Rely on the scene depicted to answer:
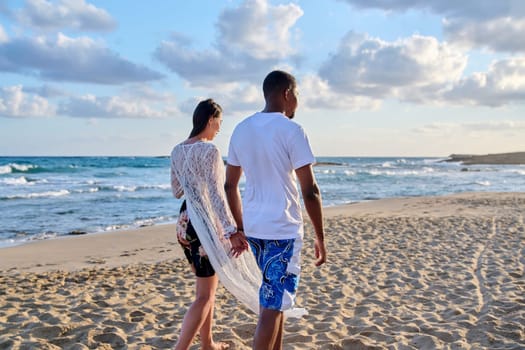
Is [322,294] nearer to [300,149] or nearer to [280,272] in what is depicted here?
[280,272]

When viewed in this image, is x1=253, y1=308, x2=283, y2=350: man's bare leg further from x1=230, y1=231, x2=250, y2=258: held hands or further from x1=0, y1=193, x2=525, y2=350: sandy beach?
x1=0, y1=193, x2=525, y2=350: sandy beach

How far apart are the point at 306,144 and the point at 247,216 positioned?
0.52 metres

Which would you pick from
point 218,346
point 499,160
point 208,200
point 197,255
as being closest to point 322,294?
point 218,346

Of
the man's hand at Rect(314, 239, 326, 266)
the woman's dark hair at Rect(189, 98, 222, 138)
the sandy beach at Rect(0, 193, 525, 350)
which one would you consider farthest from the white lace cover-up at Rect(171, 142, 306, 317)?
the sandy beach at Rect(0, 193, 525, 350)

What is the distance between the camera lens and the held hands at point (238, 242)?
2854mm

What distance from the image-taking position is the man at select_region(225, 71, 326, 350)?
244cm

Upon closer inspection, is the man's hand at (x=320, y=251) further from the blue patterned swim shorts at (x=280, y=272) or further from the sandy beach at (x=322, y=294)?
the sandy beach at (x=322, y=294)

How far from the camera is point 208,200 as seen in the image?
3008 millimetres

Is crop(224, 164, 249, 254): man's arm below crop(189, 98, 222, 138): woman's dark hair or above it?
below

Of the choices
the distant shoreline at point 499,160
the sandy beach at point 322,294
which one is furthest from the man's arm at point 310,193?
the distant shoreline at point 499,160

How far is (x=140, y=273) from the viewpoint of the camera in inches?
257

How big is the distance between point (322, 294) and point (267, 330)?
2.85 metres

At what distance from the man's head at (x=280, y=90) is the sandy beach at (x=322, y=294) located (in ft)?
6.74

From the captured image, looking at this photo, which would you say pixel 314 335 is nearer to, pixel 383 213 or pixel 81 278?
pixel 81 278
